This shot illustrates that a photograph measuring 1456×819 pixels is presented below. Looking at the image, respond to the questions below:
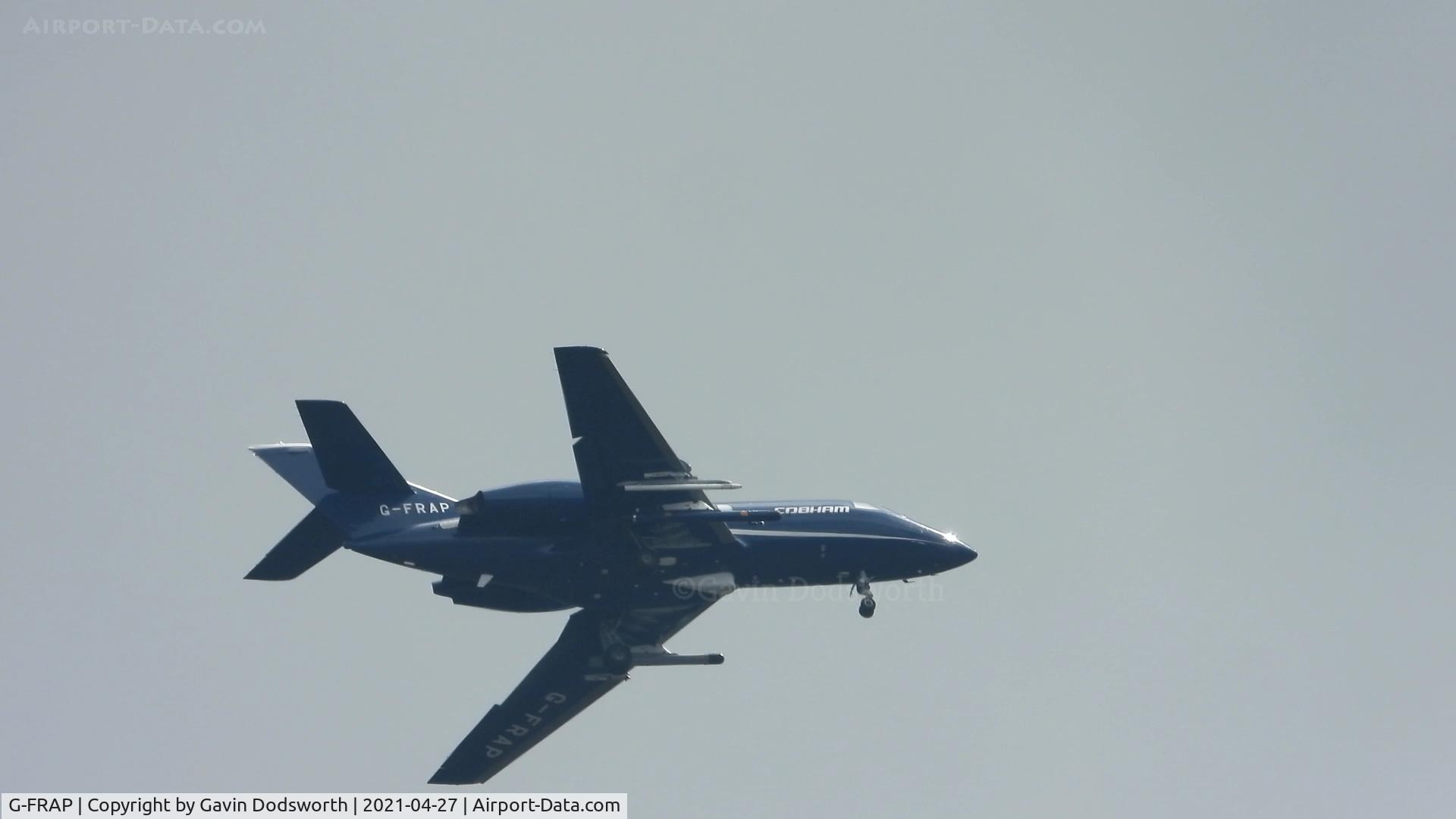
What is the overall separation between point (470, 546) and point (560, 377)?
241 inches

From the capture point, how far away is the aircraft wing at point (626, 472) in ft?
167

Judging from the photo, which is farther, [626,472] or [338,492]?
[338,492]

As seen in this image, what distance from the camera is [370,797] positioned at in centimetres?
5256

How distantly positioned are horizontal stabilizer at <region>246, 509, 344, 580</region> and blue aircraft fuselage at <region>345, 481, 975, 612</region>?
1.27 metres

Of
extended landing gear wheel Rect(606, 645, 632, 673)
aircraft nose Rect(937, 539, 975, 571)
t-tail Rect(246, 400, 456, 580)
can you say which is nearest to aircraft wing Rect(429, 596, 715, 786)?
extended landing gear wheel Rect(606, 645, 632, 673)

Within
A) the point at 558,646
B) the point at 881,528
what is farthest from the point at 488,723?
the point at 881,528

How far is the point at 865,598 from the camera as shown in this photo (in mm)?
57625

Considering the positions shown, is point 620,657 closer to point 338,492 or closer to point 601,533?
point 601,533

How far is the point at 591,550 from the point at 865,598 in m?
9.05

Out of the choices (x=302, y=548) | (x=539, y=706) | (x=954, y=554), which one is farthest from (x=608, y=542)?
(x=954, y=554)

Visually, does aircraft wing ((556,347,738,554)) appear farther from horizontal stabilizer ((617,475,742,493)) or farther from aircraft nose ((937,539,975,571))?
aircraft nose ((937,539,975,571))

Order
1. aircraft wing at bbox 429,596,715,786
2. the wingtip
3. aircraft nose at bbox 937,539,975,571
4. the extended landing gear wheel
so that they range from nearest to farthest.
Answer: the wingtip < aircraft nose at bbox 937,539,975,571 < the extended landing gear wheel < aircraft wing at bbox 429,596,715,786

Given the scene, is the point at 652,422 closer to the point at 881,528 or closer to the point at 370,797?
the point at 881,528

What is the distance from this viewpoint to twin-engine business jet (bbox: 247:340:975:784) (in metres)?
52.3
